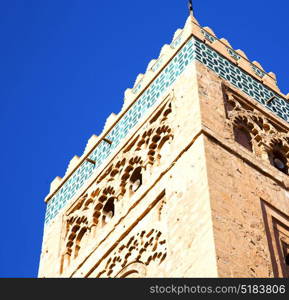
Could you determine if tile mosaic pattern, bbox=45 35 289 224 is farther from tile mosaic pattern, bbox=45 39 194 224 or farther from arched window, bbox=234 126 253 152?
arched window, bbox=234 126 253 152

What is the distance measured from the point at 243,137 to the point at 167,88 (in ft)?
3.15

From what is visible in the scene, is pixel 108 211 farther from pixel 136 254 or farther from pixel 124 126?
pixel 136 254

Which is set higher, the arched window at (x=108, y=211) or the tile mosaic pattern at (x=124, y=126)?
the tile mosaic pattern at (x=124, y=126)

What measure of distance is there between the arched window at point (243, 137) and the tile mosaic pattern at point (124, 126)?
840mm

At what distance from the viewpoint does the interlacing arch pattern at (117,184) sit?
1146cm

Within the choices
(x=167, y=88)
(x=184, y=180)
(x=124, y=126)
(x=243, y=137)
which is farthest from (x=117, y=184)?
(x=184, y=180)

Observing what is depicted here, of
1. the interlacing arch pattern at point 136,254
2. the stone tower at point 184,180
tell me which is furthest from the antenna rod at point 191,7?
the interlacing arch pattern at point 136,254

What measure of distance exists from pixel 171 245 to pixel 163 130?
1680 millimetres

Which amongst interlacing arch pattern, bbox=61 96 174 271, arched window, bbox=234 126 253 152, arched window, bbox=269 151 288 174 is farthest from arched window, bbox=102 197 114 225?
arched window, bbox=269 151 288 174

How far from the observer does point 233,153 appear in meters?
10.7

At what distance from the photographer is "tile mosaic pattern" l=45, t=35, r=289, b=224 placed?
11883 millimetres

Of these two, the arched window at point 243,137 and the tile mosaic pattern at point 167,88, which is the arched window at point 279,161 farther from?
the tile mosaic pattern at point 167,88

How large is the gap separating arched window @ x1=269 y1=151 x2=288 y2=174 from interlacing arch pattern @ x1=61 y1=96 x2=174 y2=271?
89cm
